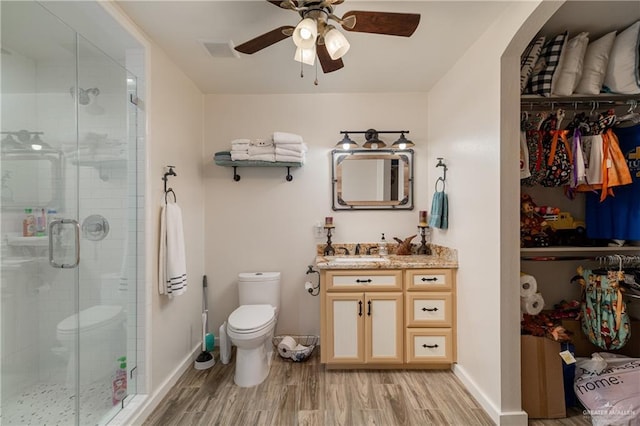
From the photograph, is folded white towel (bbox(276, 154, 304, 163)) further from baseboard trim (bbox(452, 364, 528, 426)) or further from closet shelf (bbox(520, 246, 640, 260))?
baseboard trim (bbox(452, 364, 528, 426))

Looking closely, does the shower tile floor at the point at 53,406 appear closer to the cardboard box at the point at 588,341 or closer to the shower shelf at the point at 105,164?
the shower shelf at the point at 105,164

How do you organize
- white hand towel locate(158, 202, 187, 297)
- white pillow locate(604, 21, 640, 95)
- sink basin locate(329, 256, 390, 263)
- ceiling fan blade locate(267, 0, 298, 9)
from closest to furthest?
ceiling fan blade locate(267, 0, 298, 9), white pillow locate(604, 21, 640, 95), white hand towel locate(158, 202, 187, 297), sink basin locate(329, 256, 390, 263)

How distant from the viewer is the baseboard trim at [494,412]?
1.60 meters

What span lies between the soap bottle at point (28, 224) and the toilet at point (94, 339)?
0.47 m

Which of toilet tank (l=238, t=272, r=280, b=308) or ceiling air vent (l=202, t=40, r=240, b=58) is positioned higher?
ceiling air vent (l=202, t=40, r=240, b=58)

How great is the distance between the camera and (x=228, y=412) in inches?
68.8

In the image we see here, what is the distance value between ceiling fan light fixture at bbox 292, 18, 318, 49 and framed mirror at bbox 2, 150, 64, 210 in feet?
4.96

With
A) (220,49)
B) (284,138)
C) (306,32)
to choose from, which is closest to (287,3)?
(306,32)

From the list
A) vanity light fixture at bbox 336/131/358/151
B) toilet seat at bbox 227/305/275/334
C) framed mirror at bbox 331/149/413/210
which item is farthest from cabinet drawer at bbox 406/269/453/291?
vanity light fixture at bbox 336/131/358/151

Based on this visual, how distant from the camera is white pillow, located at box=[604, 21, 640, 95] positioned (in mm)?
1632

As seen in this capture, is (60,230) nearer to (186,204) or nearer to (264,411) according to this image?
(186,204)

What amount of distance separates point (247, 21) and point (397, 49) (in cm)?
103

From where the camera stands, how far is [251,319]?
2047 millimetres

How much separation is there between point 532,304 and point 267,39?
2.29m
